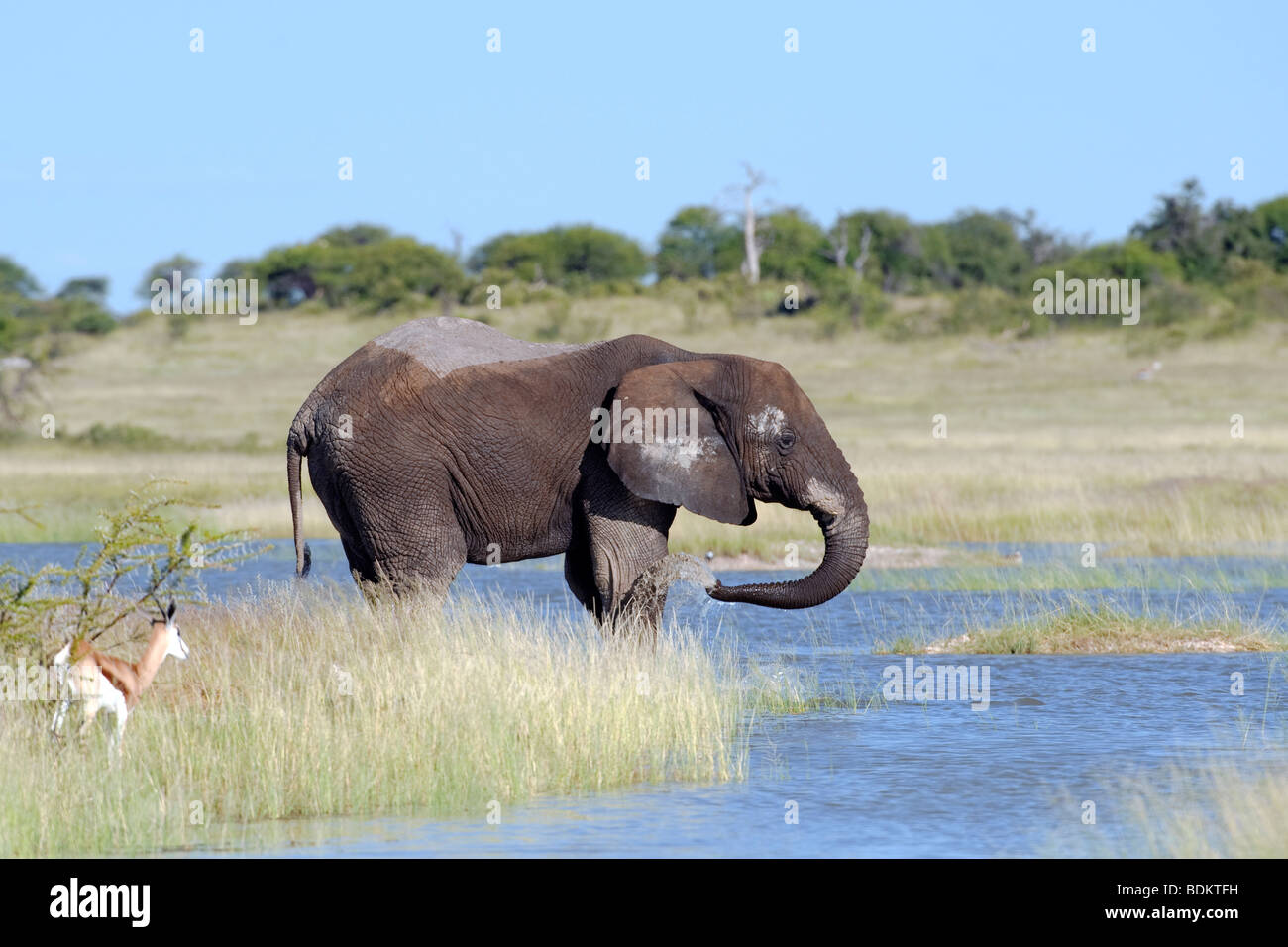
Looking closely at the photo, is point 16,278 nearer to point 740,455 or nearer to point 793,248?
point 793,248

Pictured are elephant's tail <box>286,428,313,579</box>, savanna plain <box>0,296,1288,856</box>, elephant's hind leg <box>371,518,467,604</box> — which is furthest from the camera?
elephant's tail <box>286,428,313,579</box>

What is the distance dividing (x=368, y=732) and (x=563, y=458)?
110 inches

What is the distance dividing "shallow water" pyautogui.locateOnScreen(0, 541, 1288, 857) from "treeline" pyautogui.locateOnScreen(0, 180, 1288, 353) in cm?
4198

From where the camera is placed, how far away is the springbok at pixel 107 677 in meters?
9.89

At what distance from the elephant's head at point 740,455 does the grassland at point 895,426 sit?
10.9m

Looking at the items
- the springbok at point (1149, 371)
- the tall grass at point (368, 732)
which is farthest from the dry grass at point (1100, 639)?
the springbok at point (1149, 371)

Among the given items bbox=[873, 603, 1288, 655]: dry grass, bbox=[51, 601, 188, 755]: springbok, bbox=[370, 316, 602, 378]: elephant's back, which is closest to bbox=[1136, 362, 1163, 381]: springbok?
bbox=[873, 603, 1288, 655]: dry grass

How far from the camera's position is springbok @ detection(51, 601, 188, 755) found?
9891mm

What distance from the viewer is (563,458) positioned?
12.6 meters

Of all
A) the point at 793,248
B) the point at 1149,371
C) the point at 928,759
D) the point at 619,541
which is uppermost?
the point at 793,248

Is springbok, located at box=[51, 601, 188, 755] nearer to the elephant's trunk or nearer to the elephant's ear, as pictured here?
the elephant's ear

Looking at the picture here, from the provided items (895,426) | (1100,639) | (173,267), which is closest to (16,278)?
(173,267)
